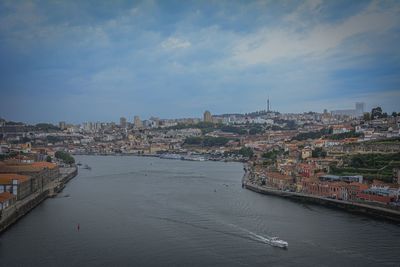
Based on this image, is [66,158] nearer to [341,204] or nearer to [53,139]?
[341,204]

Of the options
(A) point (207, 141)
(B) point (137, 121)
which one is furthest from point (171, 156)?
(B) point (137, 121)

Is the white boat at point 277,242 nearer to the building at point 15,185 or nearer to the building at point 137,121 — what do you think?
the building at point 15,185

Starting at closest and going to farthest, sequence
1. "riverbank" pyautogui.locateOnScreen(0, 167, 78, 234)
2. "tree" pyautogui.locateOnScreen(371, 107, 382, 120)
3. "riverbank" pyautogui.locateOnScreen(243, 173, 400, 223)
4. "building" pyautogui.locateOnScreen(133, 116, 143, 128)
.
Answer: "riverbank" pyautogui.locateOnScreen(0, 167, 78, 234) → "riverbank" pyautogui.locateOnScreen(243, 173, 400, 223) → "tree" pyautogui.locateOnScreen(371, 107, 382, 120) → "building" pyautogui.locateOnScreen(133, 116, 143, 128)

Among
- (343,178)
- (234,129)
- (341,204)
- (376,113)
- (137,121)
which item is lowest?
(341,204)

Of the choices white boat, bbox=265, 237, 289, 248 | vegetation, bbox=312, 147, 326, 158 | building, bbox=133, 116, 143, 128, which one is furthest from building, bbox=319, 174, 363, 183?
building, bbox=133, 116, 143, 128

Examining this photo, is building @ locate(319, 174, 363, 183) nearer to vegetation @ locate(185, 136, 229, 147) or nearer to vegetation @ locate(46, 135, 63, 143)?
vegetation @ locate(185, 136, 229, 147)

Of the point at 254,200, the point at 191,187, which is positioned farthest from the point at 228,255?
the point at 191,187
